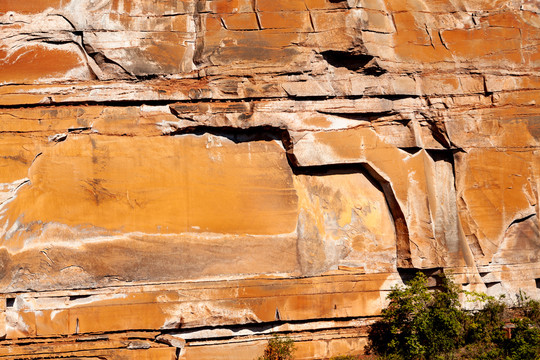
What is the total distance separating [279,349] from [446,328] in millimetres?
2409

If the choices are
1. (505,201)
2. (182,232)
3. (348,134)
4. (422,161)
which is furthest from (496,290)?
(182,232)

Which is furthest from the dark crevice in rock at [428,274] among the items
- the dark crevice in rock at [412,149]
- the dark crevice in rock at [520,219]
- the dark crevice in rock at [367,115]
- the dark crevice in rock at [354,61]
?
the dark crevice in rock at [354,61]

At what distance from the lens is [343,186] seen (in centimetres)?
1071

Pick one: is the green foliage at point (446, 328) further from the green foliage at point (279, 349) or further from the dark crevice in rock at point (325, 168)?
the green foliage at point (279, 349)

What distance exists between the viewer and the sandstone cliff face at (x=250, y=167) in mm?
9812

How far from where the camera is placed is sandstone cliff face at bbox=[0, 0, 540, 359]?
9.81 metres

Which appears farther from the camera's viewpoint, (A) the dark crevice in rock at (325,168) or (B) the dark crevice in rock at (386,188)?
(B) the dark crevice in rock at (386,188)

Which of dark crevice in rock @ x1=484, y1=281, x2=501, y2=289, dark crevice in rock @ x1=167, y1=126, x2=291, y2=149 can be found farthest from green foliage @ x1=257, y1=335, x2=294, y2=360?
dark crevice in rock @ x1=484, y1=281, x2=501, y2=289

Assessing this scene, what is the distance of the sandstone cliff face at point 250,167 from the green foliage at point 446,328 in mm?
370

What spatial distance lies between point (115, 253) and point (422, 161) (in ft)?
A: 15.9

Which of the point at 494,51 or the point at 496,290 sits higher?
the point at 494,51

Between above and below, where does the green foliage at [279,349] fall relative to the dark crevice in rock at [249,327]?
below

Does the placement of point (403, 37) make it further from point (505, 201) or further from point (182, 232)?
point (182, 232)

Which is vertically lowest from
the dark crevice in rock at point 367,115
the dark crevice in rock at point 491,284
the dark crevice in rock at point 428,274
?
the dark crevice in rock at point 491,284
